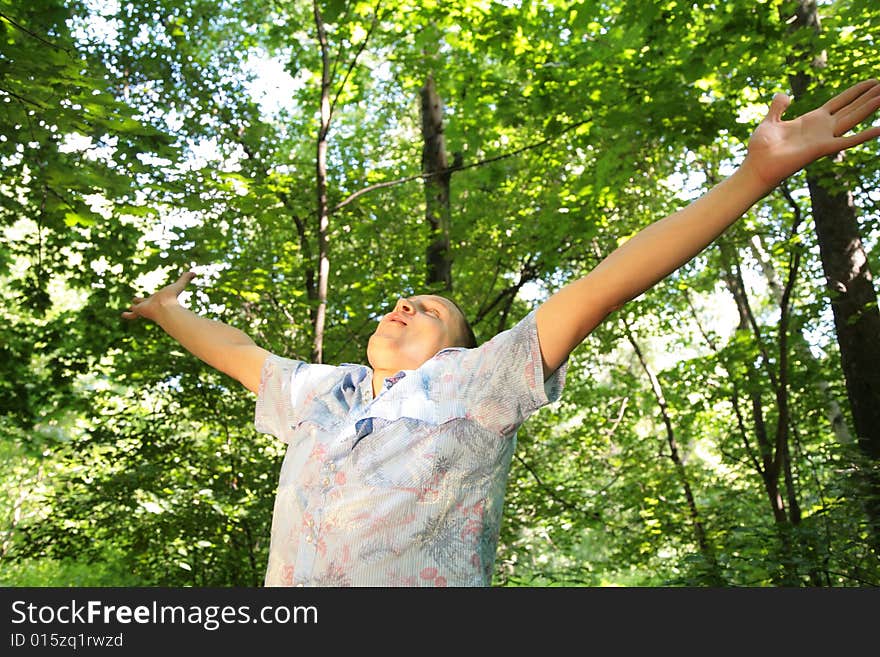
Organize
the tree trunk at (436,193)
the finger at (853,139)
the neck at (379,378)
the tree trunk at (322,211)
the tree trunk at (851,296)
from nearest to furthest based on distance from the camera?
the finger at (853,139) < the neck at (379,378) < the tree trunk at (322,211) < the tree trunk at (851,296) < the tree trunk at (436,193)

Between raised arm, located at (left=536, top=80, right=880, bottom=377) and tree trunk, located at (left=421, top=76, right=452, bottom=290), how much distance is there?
504cm

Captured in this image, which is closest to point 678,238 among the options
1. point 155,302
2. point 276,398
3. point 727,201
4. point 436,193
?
point 727,201

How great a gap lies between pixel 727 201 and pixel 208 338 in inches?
58.4

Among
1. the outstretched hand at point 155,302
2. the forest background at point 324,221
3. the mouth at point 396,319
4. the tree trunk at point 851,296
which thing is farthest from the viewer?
the tree trunk at point 851,296

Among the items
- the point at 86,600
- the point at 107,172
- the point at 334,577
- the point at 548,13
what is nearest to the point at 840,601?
the point at 334,577

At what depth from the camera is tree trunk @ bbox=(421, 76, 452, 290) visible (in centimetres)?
762

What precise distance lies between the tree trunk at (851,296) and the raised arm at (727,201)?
4987 mm

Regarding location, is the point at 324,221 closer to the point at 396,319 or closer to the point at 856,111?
the point at 396,319

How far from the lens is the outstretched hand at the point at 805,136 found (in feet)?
4.87

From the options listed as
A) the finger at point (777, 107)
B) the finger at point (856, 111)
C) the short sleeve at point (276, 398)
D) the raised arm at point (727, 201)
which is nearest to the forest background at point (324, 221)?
the short sleeve at point (276, 398)

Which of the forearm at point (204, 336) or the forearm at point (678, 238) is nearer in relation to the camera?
the forearm at point (678, 238)

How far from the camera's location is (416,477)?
5.27 feet

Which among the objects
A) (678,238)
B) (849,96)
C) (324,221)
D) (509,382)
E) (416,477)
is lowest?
(416,477)

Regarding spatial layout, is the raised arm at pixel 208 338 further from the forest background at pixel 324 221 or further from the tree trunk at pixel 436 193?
the tree trunk at pixel 436 193
